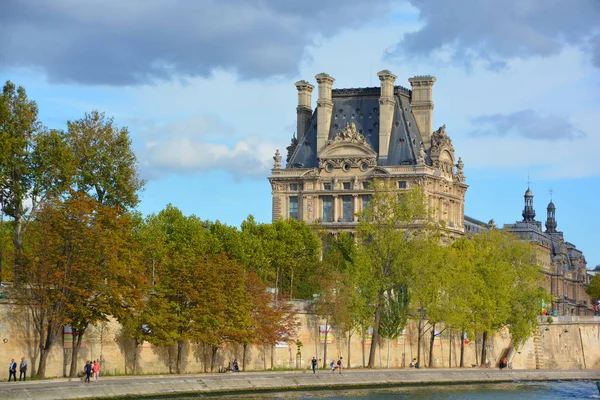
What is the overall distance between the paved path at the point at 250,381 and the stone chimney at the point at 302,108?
Result: 59.0m

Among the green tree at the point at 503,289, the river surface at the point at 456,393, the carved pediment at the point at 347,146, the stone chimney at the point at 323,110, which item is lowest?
the river surface at the point at 456,393

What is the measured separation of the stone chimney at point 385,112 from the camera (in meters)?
161

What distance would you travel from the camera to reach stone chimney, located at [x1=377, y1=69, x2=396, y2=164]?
161125 millimetres

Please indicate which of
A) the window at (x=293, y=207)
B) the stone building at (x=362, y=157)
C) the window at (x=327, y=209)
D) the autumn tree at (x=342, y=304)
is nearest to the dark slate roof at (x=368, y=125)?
the stone building at (x=362, y=157)

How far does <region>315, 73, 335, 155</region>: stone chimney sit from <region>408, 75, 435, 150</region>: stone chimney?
33.9 feet

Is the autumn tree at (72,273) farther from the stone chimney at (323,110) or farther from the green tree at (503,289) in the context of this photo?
the stone chimney at (323,110)

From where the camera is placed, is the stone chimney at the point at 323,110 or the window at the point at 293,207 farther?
the stone chimney at the point at 323,110

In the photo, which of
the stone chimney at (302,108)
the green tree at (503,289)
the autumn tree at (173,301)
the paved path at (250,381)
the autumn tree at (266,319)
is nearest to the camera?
the paved path at (250,381)

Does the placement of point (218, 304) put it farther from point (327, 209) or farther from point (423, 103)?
point (423, 103)

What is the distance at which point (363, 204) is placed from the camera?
6314 inches

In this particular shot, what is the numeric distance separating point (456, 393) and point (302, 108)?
78.7 meters

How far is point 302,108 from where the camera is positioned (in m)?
169

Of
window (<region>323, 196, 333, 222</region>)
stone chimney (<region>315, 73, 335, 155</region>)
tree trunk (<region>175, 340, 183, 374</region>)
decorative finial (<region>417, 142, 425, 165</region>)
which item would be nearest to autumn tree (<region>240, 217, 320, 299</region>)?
window (<region>323, 196, 333, 222</region>)

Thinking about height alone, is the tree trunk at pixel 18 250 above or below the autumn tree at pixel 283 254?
below
